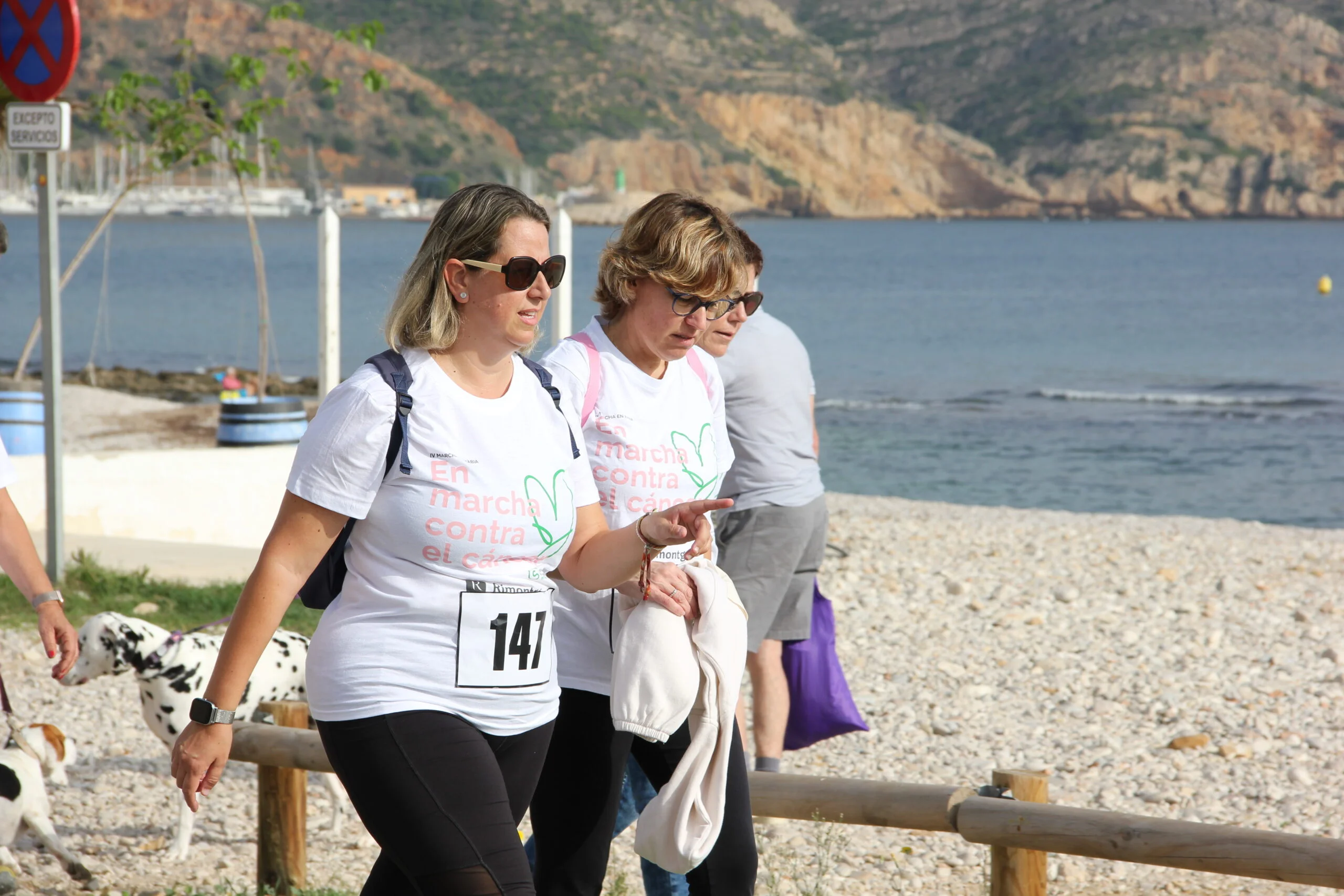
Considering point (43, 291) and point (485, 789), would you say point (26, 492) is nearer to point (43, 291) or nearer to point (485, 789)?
point (43, 291)

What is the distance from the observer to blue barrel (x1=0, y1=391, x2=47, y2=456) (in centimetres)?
1218

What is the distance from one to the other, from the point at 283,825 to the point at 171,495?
225 inches

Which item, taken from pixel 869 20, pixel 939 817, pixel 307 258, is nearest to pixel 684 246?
pixel 939 817

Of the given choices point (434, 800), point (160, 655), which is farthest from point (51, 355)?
point (434, 800)

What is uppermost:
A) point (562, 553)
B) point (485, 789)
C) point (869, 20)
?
point (869, 20)

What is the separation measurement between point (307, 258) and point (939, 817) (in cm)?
11084

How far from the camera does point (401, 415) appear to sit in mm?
2512

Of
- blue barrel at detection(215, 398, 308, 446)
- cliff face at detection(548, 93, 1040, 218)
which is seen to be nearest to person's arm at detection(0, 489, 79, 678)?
blue barrel at detection(215, 398, 308, 446)

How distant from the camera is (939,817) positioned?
356cm

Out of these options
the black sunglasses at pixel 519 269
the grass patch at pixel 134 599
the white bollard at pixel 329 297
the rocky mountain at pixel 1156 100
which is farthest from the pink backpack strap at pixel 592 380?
the rocky mountain at pixel 1156 100

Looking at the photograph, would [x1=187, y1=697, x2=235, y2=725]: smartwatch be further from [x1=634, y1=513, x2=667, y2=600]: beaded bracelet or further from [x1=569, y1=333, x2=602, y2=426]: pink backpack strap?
[x1=569, y1=333, x2=602, y2=426]: pink backpack strap

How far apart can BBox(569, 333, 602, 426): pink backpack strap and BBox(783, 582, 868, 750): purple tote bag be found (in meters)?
2.10

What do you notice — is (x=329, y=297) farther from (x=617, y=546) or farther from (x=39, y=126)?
(x=617, y=546)

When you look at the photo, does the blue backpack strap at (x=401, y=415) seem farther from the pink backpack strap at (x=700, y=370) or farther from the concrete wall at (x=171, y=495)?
the concrete wall at (x=171, y=495)
